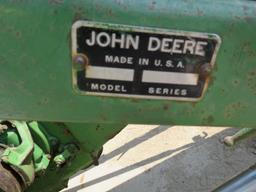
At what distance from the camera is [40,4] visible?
2.11ft

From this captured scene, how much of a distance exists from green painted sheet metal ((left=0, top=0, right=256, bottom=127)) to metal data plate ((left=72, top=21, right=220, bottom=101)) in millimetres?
14

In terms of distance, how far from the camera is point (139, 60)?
686mm

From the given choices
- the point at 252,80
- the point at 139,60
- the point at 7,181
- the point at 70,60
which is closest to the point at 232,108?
the point at 252,80

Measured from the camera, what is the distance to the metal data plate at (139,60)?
2.18 feet

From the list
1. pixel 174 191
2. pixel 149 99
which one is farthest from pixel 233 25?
pixel 174 191

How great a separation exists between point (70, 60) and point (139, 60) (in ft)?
0.38

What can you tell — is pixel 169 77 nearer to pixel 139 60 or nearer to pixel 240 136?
pixel 139 60

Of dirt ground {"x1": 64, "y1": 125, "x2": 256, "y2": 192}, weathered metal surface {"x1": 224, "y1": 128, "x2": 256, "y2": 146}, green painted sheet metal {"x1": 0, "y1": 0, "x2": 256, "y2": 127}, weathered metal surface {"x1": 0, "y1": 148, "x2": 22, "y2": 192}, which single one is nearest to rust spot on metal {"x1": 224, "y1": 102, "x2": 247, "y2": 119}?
green painted sheet metal {"x1": 0, "y1": 0, "x2": 256, "y2": 127}

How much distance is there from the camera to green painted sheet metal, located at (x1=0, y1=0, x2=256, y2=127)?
65cm

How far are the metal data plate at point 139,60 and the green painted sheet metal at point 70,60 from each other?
0.01 meters

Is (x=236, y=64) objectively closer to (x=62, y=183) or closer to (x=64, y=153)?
(x=64, y=153)

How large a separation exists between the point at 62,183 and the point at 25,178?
0.88ft

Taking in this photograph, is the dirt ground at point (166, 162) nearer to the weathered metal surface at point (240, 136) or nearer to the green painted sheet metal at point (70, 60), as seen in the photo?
the weathered metal surface at point (240, 136)

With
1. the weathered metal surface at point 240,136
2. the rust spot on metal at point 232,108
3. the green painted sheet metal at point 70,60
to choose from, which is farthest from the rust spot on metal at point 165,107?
the weathered metal surface at point 240,136
